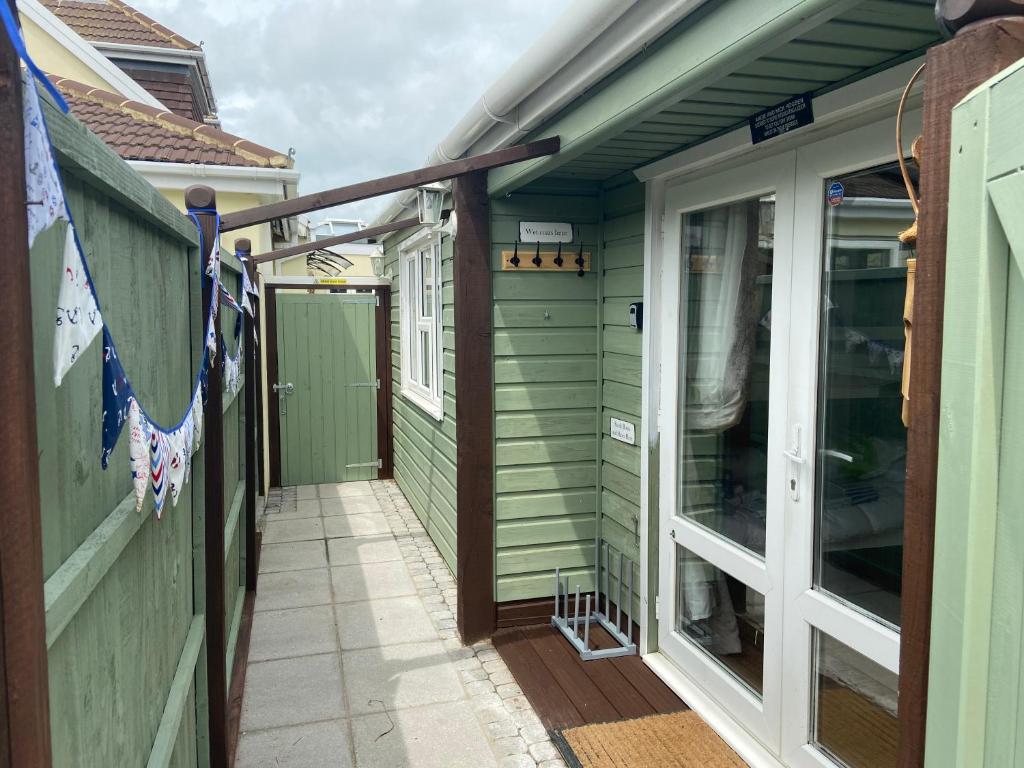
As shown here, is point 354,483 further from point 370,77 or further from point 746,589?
point 370,77

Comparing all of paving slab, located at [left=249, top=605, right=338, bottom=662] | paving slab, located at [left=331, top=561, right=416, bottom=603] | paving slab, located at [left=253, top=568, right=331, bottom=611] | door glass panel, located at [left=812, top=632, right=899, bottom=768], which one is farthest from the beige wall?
door glass panel, located at [left=812, top=632, right=899, bottom=768]

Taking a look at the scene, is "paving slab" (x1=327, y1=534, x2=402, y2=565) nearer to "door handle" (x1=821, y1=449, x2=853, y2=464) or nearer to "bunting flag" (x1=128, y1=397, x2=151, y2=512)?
"door handle" (x1=821, y1=449, x2=853, y2=464)

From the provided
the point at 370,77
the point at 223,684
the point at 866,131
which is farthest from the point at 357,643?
the point at 370,77

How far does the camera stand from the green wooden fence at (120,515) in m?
1.07

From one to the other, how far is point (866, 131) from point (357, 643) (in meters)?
3.27

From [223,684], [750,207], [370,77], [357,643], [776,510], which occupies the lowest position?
[357,643]

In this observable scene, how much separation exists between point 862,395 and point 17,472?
7.16ft

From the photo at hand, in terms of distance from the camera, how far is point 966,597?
937 millimetres

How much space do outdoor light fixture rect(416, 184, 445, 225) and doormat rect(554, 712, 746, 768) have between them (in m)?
3.09

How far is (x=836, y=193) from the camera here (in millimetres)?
2342

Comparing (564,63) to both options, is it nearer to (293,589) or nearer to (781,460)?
(781,460)

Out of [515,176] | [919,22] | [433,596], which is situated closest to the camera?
[919,22]

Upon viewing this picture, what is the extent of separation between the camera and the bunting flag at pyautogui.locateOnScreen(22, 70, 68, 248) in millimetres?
821

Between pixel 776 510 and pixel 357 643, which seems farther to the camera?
pixel 357 643
